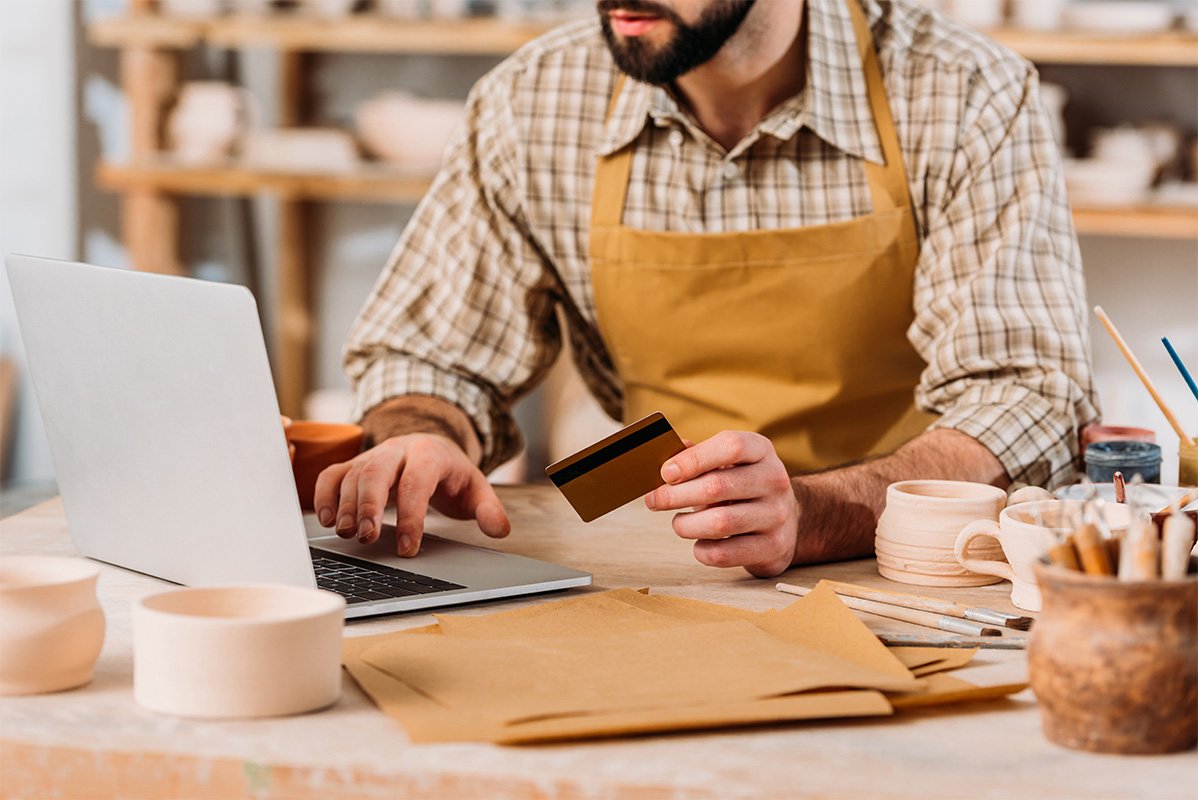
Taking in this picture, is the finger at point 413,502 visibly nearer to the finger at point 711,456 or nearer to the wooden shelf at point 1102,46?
the finger at point 711,456

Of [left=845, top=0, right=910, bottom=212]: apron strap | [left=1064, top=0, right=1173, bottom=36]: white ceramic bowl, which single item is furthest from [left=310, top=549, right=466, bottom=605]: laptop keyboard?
[left=1064, top=0, right=1173, bottom=36]: white ceramic bowl

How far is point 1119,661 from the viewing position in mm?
789

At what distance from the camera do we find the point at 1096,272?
10.5ft

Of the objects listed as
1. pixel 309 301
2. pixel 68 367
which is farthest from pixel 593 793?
pixel 309 301

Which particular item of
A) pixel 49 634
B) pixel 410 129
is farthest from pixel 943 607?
pixel 410 129

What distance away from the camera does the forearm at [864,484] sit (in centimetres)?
128

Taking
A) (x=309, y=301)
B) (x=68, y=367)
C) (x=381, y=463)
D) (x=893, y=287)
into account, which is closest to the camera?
(x=68, y=367)

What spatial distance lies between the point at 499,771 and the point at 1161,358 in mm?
2670

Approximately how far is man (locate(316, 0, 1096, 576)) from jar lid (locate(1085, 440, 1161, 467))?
156mm

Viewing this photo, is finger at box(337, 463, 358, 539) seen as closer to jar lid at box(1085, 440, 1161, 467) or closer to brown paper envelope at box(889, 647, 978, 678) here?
brown paper envelope at box(889, 647, 978, 678)

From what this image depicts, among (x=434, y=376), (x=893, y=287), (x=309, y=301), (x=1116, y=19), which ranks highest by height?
(x=1116, y=19)

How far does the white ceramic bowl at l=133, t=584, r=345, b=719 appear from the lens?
83 cm

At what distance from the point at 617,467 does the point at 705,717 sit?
356 mm

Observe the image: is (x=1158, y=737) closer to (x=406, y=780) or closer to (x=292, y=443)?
(x=406, y=780)
